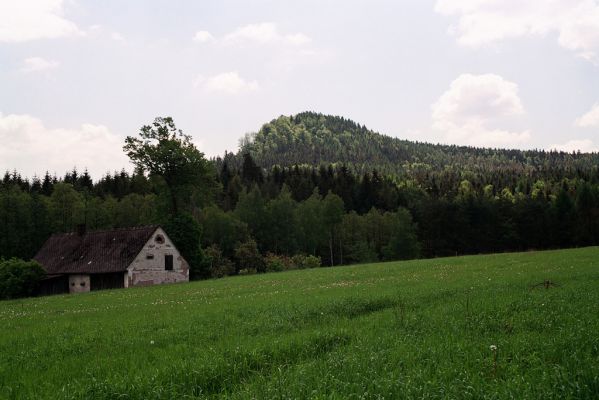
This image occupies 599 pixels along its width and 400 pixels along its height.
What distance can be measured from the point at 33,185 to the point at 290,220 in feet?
248

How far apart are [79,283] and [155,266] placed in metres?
9.32

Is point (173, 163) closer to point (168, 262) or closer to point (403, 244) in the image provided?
point (168, 262)

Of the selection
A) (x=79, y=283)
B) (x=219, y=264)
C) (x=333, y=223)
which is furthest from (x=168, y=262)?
(x=333, y=223)

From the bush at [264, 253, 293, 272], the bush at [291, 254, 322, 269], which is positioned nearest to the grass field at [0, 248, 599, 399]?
the bush at [264, 253, 293, 272]

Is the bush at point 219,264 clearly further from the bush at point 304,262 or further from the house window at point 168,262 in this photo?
the house window at point 168,262

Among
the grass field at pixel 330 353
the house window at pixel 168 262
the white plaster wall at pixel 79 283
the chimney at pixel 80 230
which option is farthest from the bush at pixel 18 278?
the grass field at pixel 330 353

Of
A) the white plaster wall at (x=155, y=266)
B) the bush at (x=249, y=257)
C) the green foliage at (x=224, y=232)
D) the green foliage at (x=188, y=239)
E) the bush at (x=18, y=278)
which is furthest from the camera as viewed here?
the green foliage at (x=224, y=232)

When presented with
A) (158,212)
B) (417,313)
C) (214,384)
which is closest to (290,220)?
(158,212)

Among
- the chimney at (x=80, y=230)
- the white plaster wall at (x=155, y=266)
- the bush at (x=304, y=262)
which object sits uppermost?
the chimney at (x=80, y=230)

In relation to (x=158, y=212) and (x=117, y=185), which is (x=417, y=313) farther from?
(x=117, y=185)

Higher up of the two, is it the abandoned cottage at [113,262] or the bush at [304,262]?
the abandoned cottage at [113,262]

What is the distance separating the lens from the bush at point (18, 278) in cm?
4644

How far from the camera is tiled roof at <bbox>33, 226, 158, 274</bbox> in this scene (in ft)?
181

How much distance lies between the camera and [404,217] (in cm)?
9488
